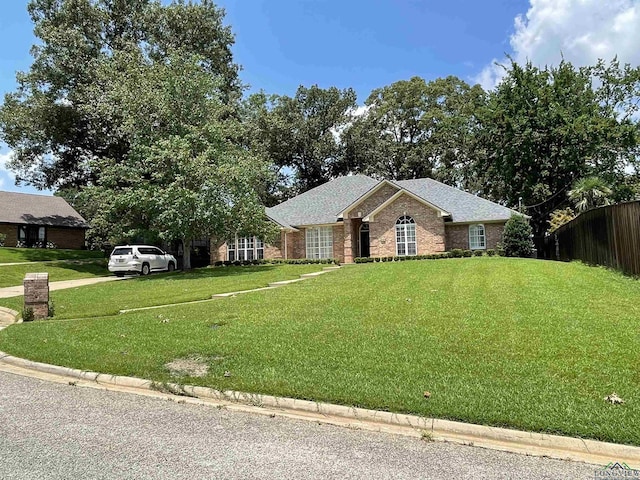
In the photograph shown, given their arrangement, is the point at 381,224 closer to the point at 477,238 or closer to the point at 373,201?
the point at 373,201

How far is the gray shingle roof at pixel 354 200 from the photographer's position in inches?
1096

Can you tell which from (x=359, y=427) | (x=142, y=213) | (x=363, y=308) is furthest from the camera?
(x=142, y=213)

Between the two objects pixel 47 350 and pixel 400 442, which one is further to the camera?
pixel 47 350

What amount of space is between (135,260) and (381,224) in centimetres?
1394

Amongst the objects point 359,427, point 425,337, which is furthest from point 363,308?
point 359,427

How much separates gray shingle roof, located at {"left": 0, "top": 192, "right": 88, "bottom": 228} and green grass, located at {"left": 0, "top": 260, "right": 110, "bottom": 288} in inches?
481

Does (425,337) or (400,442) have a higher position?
(425,337)

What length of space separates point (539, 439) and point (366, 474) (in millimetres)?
1790

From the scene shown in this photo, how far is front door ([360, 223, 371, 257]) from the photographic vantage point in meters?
30.7

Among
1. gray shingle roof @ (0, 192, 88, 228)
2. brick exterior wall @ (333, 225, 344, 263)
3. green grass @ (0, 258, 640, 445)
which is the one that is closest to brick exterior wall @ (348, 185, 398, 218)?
brick exterior wall @ (333, 225, 344, 263)

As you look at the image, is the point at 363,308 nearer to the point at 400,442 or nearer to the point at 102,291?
the point at 400,442

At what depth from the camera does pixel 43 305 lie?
36.2 ft

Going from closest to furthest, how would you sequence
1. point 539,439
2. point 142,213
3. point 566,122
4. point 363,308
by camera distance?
point 539,439 < point 363,308 < point 142,213 < point 566,122

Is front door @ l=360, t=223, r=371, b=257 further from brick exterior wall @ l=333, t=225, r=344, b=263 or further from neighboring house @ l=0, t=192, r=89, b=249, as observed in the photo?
neighboring house @ l=0, t=192, r=89, b=249
